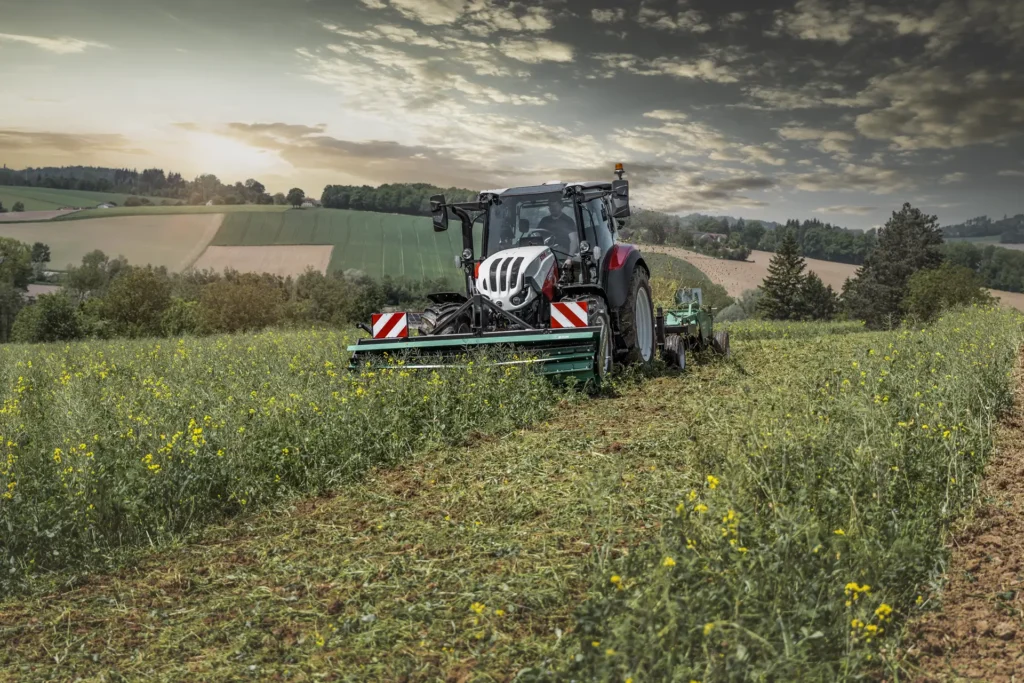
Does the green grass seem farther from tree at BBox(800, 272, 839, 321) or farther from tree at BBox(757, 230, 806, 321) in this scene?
tree at BBox(800, 272, 839, 321)

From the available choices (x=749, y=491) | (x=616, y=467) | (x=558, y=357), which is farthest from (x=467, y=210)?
(x=749, y=491)

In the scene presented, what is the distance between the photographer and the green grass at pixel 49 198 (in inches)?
3145

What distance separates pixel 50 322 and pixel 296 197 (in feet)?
164

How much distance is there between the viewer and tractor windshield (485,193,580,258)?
384 inches

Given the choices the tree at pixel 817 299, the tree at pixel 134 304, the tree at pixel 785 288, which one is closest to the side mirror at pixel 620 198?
the tree at pixel 134 304

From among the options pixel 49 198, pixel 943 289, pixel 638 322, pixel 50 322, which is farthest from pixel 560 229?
pixel 49 198

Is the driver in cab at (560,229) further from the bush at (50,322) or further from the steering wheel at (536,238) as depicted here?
the bush at (50,322)

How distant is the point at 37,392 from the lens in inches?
379

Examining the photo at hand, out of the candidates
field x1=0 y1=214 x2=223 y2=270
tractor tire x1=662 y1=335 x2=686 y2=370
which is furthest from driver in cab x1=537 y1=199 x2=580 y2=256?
field x1=0 y1=214 x2=223 y2=270

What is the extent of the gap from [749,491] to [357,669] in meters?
2.31

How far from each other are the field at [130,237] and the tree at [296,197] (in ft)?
24.4

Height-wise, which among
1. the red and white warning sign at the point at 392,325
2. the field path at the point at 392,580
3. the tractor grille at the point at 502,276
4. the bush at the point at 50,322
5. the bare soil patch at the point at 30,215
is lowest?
the bush at the point at 50,322

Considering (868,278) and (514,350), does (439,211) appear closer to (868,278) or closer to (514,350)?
(514,350)

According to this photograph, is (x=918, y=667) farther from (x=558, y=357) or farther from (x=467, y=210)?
(x=467, y=210)
